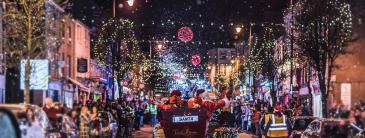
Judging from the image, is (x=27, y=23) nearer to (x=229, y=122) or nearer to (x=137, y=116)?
(x=229, y=122)

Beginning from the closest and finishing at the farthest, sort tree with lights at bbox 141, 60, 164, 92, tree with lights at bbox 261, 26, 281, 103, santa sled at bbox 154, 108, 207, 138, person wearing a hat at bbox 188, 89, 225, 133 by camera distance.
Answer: santa sled at bbox 154, 108, 207, 138
person wearing a hat at bbox 188, 89, 225, 133
tree with lights at bbox 261, 26, 281, 103
tree with lights at bbox 141, 60, 164, 92

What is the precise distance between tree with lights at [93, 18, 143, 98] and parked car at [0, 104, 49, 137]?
951 inches

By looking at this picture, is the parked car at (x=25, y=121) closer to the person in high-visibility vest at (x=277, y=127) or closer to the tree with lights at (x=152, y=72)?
the person in high-visibility vest at (x=277, y=127)

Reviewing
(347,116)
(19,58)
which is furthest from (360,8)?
(19,58)

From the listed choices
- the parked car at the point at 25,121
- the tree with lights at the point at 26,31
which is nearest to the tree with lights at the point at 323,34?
the tree with lights at the point at 26,31

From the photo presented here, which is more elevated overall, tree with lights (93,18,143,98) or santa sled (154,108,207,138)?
tree with lights (93,18,143,98)

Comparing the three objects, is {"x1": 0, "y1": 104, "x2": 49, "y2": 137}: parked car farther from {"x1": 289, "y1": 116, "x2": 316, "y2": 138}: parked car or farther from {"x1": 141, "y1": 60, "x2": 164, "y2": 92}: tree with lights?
{"x1": 141, "y1": 60, "x2": 164, "y2": 92}: tree with lights

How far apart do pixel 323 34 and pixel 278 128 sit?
29.3 feet

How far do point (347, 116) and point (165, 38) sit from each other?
4979 cm

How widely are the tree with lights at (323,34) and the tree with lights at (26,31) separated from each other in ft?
30.9

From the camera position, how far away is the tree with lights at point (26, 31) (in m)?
17.7

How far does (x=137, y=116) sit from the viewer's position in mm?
40656

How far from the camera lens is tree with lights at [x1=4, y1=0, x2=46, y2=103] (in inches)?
696

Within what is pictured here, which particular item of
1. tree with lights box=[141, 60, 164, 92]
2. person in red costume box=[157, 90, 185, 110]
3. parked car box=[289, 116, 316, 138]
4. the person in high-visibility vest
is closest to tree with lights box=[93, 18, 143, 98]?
tree with lights box=[141, 60, 164, 92]
